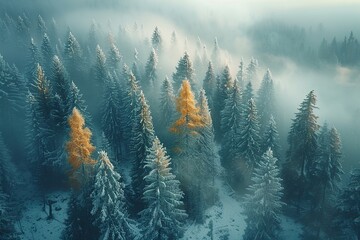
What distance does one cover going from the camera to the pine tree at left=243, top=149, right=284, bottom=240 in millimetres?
35250

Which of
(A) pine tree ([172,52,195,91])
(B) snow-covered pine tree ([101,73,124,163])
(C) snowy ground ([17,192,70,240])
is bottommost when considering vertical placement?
(C) snowy ground ([17,192,70,240])

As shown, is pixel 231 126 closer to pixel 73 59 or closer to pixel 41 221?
pixel 41 221

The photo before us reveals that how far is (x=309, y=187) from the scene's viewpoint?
43.6m

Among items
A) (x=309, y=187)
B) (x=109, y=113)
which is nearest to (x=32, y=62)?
(x=109, y=113)

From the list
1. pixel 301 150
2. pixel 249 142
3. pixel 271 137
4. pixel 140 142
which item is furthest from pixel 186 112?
pixel 301 150

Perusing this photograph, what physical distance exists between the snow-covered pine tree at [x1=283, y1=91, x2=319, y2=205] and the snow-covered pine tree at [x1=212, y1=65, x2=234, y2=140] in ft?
49.7

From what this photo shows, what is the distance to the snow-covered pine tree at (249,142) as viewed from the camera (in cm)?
4563

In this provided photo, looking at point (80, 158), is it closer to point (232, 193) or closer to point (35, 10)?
point (232, 193)

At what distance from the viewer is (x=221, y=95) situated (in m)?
58.8

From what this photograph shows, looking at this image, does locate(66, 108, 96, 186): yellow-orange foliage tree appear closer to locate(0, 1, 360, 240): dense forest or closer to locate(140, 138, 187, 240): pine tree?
locate(0, 1, 360, 240): dense forest

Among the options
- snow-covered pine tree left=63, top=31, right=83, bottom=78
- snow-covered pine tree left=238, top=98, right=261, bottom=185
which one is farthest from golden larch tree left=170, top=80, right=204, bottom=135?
snow-covered pine tree left=63, top=31, right=83, bottom=78

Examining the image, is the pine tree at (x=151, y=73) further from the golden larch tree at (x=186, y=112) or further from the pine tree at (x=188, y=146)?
the golden larch tree at (x=186, y=112)

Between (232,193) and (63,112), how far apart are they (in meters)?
26.7

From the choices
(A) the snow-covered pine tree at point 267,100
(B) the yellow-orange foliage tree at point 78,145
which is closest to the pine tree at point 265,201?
(B) the yellow-orange foliage tree at point 78,145
